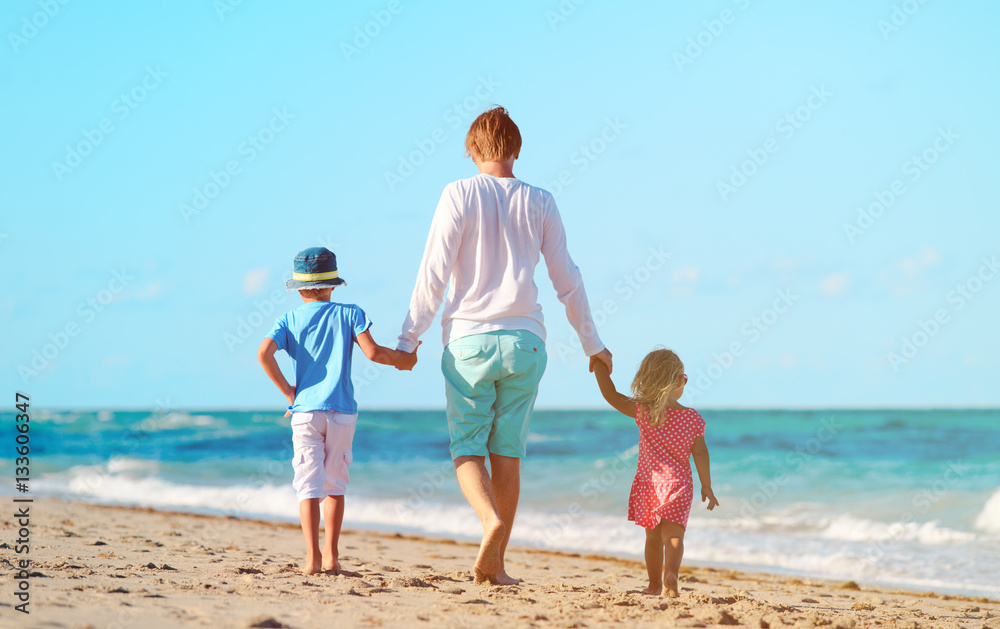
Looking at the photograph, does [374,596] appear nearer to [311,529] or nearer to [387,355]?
[311,529]

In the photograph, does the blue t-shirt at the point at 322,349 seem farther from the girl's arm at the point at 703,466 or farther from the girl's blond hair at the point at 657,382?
the girl's arm at the point at 703,466

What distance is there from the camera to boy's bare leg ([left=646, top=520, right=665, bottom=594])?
351 centimetres

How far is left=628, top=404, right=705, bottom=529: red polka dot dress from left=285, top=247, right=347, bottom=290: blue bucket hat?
1517mm

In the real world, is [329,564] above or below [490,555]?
below

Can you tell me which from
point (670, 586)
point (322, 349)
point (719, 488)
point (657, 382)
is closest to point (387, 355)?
point (322, 349)

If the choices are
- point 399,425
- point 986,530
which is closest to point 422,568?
point 986,530

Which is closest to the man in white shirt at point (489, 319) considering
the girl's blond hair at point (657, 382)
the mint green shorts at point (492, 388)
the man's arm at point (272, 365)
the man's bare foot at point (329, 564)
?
the mint green shorts at point (492, 388)

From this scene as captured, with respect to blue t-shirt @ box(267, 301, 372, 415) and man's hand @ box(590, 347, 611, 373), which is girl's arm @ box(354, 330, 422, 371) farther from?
man's hand @ box(590, 347, 611, 373)

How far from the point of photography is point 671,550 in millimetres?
3457

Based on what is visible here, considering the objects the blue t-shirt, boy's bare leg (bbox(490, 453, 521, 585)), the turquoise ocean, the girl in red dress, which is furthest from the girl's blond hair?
the turquoise ocean

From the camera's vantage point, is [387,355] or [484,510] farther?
[387,355]

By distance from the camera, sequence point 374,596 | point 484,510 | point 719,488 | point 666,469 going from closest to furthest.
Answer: point 374,596 < point 484,510 < point 666,469 < point 719,488

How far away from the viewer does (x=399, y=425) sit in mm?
24781

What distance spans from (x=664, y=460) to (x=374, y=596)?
1347 mm
